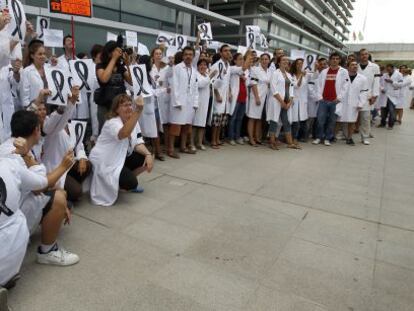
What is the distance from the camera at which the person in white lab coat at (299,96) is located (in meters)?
7.97

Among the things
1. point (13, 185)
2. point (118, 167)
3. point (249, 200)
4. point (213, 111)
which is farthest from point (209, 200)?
point (213, 111)

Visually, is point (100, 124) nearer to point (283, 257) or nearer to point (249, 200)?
point (249, 200)

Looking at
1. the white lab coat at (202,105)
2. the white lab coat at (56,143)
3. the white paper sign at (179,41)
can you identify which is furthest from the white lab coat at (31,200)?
the white paper sign at (179,41)

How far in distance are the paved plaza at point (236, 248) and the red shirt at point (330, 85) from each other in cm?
298

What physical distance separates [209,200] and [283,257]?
1.49 meters

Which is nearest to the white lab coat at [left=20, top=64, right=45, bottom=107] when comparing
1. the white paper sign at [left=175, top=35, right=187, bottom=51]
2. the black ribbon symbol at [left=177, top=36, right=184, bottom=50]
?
the white paper sign at [left=175, top=35, right=187, bottom=51]

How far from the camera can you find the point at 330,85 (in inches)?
333

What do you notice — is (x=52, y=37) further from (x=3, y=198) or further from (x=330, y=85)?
(x=330, y=85)

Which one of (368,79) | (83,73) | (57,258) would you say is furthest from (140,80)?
(368,79)

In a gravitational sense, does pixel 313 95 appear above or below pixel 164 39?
below

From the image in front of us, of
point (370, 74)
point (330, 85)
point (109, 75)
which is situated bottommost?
point (109, 75)

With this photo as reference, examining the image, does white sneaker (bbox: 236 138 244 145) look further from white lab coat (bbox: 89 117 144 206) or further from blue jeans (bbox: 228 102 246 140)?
white lab coat (bbox: 89 117 144 206)

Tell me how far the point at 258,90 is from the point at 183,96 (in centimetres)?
200

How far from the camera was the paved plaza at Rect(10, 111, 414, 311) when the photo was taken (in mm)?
2723
